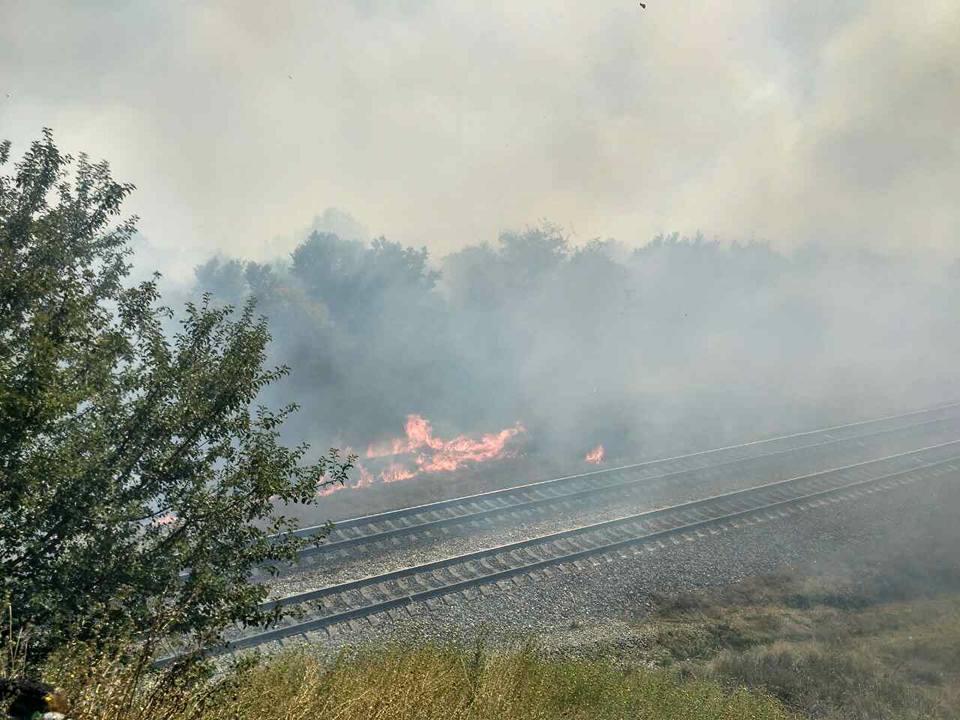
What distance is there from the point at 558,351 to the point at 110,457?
24.5m

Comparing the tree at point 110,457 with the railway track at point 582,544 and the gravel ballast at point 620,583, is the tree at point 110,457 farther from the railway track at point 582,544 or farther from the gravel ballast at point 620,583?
the gravel ballast at point 620,583

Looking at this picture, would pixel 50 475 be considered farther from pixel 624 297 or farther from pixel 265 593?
pixel 624 297

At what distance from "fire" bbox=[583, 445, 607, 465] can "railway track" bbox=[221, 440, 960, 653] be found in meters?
4.28

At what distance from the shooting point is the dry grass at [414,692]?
4.64m

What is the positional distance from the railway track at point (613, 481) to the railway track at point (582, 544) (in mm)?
1145

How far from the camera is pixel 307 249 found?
27.2 metres

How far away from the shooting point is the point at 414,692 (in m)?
6.39

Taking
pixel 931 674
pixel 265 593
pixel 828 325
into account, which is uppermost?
pixel 828 325

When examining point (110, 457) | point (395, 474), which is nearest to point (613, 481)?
point (395, 474)

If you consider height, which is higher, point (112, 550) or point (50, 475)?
point (50, 475)

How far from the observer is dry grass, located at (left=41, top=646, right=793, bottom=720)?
183 inches

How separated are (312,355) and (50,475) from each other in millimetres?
18799

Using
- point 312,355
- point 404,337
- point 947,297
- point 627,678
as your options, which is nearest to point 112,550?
A: point 627,678

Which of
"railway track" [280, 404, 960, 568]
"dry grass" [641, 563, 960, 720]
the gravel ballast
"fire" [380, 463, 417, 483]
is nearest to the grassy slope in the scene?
"dry grass" [641, 563, 960, 720]
